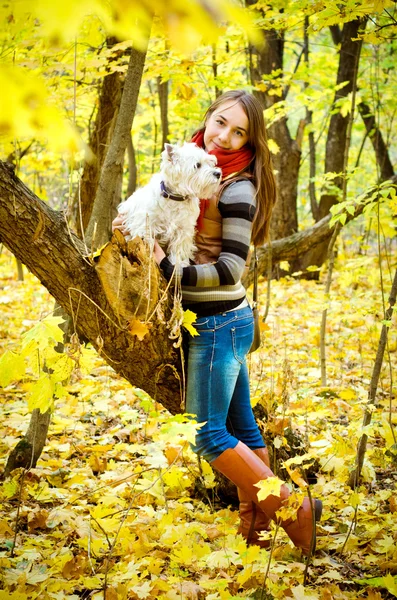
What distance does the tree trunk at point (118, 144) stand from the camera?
332 cm

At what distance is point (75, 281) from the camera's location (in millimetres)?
2504

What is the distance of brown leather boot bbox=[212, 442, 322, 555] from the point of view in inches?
100

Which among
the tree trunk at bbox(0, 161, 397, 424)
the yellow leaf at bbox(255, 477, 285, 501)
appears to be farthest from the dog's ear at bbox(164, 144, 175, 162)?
the yellow leaf at bbox(255, 477, 285, 501)

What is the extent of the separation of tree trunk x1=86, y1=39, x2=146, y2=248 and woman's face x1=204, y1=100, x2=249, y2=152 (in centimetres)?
78

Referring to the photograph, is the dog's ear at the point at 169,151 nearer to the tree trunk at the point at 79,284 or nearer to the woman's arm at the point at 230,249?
the woman's arm at the point at 230,249

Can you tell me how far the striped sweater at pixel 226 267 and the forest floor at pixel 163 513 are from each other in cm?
59

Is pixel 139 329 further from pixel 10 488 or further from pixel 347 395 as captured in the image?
pixel 347 395

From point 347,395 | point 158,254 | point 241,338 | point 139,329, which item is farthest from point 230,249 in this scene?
point 347,395

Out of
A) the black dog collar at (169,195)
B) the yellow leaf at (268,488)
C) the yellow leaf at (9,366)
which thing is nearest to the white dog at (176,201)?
the black dog collar at (169,195)

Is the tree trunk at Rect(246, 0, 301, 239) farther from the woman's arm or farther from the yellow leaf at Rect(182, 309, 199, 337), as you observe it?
the yellow leaf at Rect(182, 309, 199, 337)

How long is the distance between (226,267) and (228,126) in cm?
80

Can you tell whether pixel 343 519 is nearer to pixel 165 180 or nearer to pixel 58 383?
pixel 58 383

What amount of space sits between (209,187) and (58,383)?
1.31 m

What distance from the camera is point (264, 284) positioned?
10.3m
